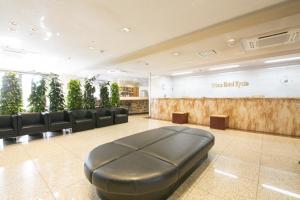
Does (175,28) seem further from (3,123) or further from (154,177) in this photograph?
(3,123)

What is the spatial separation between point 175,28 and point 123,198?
3.80 metres

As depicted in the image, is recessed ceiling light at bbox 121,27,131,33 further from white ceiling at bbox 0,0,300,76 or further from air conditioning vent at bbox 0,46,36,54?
air conditioning vent at bbox 0,46,36,54

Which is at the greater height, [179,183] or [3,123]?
Answer: [3,123]

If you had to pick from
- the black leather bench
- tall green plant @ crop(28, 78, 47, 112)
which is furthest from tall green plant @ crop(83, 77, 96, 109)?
the black leather bench

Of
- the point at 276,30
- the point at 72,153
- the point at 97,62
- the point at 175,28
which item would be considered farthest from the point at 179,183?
the point at 97,62

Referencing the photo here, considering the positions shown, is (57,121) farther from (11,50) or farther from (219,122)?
(219,122)

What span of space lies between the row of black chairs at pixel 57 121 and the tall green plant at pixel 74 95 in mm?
310

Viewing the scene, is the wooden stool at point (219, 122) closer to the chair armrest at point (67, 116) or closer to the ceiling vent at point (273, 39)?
the ceiling vent at point (273, 39)

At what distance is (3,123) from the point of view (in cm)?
427

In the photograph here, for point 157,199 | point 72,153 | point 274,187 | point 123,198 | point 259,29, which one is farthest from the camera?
point 259,29

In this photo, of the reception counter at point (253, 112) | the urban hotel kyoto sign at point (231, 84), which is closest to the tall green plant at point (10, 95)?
the reception counter at point (253, 112)

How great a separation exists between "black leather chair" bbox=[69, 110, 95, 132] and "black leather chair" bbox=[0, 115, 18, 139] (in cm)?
149

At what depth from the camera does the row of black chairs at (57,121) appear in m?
4.21

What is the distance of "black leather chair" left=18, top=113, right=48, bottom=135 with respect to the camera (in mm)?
4284
